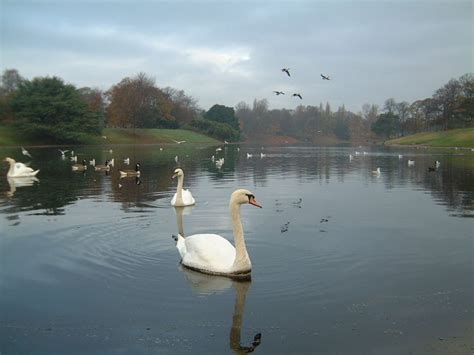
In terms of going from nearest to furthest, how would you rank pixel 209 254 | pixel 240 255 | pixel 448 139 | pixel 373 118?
pixel 240 255 → pixel 209 254 → pixel 448 139 → pixel 373 118

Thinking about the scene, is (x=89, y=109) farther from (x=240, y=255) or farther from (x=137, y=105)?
(x=240, y=255)

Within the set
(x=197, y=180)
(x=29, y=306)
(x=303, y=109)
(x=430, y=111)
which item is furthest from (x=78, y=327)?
(x=303, y=109)

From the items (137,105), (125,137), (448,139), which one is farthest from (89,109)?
(448,139)

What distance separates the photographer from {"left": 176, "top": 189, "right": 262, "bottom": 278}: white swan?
8.41 metres

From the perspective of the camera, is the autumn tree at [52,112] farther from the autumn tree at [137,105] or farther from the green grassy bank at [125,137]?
the autumn tree at [137,105]

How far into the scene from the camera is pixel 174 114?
391 ft

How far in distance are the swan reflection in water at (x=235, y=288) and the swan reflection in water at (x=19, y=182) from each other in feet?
46.5

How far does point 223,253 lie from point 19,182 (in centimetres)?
1786

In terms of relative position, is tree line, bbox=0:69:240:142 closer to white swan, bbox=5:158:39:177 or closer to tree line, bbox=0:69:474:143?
tree line, bbox=0:69:474:143

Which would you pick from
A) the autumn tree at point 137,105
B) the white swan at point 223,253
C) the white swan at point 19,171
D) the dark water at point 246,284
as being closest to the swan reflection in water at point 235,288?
the dark water at point 246,284

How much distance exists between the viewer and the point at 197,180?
25.8 meters

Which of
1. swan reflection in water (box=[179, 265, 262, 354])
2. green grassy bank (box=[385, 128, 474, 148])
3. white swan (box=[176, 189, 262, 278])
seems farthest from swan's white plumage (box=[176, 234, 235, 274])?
green grassy bank (box=[385, 128, 474, 148])

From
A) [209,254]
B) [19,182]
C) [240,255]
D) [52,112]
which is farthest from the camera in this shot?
[52,112]

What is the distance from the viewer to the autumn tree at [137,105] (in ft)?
329
